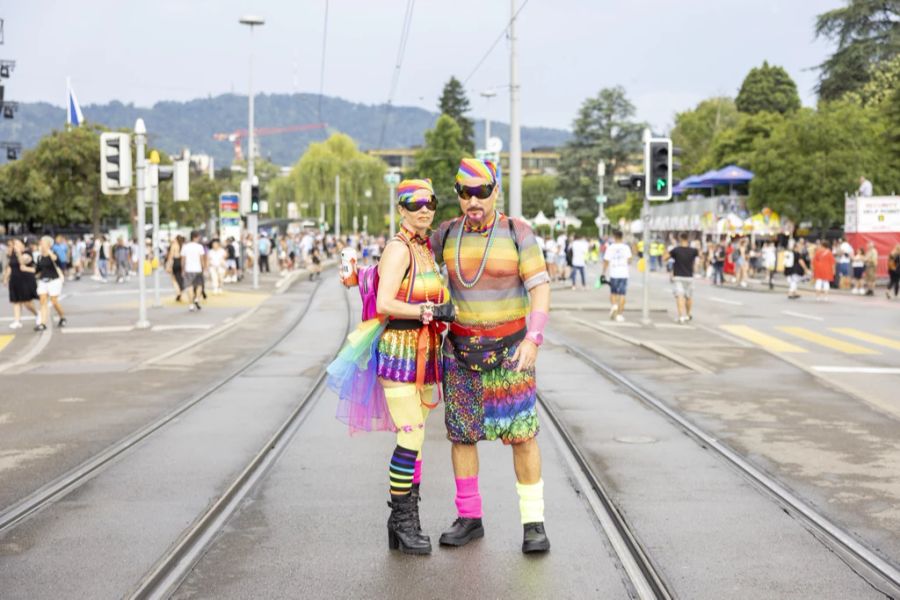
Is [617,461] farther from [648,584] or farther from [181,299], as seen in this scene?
[181,299]

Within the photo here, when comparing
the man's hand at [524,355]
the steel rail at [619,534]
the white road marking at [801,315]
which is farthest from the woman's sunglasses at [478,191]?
the white road marking at [801,315]

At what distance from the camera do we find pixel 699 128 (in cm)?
8950

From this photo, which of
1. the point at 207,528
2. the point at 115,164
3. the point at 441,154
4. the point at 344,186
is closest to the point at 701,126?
the point at 441,154

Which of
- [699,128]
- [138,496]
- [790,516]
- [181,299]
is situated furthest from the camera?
[699,128]

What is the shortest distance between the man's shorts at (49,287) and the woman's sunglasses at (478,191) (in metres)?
16.2

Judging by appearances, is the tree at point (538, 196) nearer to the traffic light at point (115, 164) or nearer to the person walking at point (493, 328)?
the traffic light at point (115, 164)

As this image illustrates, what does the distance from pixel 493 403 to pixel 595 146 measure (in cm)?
10404

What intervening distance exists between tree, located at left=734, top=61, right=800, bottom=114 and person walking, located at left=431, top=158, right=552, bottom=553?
273 ft

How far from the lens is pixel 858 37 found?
204 ft

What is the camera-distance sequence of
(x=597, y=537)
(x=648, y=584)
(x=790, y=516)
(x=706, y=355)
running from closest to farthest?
(x=648, y=584) → (x=597, y=537) → (x=790, y=516) → (x=706, y=355)

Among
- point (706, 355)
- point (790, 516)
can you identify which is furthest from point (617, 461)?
point (706, 355)

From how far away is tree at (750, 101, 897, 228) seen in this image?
4634 cm

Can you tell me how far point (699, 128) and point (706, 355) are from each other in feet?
252

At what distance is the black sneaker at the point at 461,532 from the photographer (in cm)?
573
